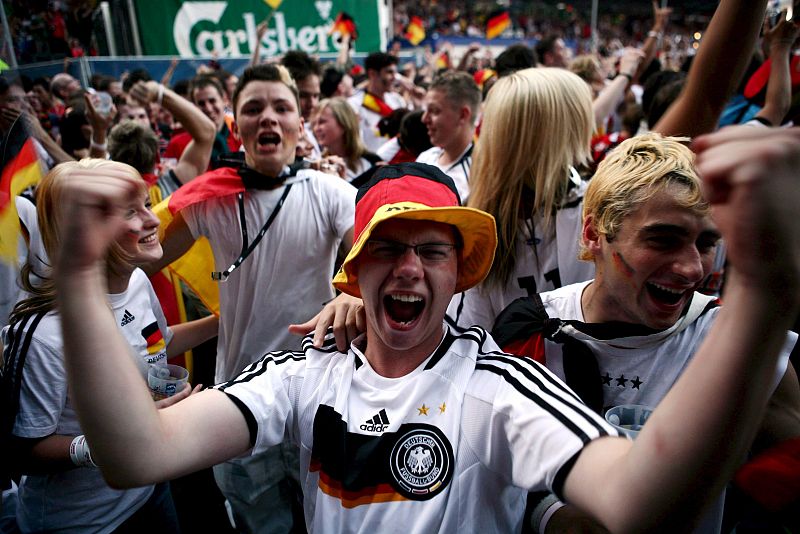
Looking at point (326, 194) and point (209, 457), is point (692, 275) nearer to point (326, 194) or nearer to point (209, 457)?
point (209, 457)

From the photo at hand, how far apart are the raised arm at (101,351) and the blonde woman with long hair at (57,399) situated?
449 mm

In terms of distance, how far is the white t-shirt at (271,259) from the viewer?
2.55 m

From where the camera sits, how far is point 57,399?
177cm

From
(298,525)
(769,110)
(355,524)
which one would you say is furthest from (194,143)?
(769,110)

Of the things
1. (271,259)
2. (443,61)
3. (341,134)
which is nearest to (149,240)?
(271,259)

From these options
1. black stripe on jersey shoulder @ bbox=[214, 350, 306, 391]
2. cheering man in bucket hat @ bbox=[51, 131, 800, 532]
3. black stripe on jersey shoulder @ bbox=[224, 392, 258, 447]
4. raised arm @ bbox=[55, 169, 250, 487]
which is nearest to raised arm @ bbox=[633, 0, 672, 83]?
cheering man in bucket hat @ bbox=[51, 131, 800, 532]

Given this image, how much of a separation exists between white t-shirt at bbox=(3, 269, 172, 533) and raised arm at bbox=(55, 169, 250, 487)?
2.26 feet

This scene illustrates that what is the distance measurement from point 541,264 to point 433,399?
1167 mm

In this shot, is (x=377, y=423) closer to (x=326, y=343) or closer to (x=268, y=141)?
(x=326, y=343)

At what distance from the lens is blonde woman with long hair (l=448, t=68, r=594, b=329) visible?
228 cm

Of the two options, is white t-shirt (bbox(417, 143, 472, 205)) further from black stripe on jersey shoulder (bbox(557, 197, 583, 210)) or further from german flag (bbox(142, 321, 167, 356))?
german flag (bbox(142, 321, 167, 356))

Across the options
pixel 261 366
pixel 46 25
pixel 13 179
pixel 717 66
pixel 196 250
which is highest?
pixel 46 25

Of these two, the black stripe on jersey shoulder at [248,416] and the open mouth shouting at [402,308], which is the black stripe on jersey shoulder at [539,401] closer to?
the open mouth shouting at [402,308]

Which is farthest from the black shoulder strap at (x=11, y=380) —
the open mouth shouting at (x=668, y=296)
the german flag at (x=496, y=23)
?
the german flag at (x=496, y=23)
